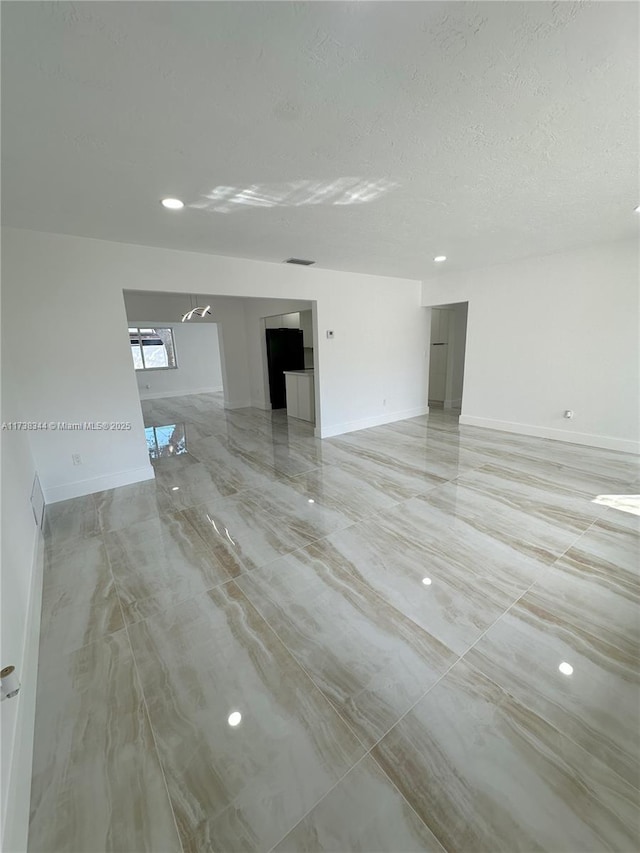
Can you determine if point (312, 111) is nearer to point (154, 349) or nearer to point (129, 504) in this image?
point (129, 504)

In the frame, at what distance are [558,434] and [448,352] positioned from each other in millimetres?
3108

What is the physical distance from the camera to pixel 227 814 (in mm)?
1049

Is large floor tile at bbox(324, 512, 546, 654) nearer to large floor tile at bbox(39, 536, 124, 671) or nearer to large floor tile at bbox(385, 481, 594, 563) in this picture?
large floor tile at bbox(385, 481, 594, 563)

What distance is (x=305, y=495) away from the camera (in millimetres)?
3338

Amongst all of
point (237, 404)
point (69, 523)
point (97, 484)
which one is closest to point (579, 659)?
point (69, 523)

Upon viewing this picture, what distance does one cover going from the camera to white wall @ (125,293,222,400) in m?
9.67

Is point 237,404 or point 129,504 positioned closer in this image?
point 129,504

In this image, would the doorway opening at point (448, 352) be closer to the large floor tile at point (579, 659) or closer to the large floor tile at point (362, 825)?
the large floor tile at point (579, 659)

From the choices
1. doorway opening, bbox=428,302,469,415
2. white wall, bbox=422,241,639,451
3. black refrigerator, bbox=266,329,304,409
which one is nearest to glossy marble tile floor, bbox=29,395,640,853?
white wall, bbox=422,241,639,451

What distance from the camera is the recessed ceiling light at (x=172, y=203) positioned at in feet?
7.91

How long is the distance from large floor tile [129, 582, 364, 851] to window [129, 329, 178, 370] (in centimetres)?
939

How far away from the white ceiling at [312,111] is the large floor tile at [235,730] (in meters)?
2.58

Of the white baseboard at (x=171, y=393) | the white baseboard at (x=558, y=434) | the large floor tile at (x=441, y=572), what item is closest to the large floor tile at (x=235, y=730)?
the large floor tile at (x=441, y=572)

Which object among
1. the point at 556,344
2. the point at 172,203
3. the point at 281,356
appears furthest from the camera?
the point at 281,356
